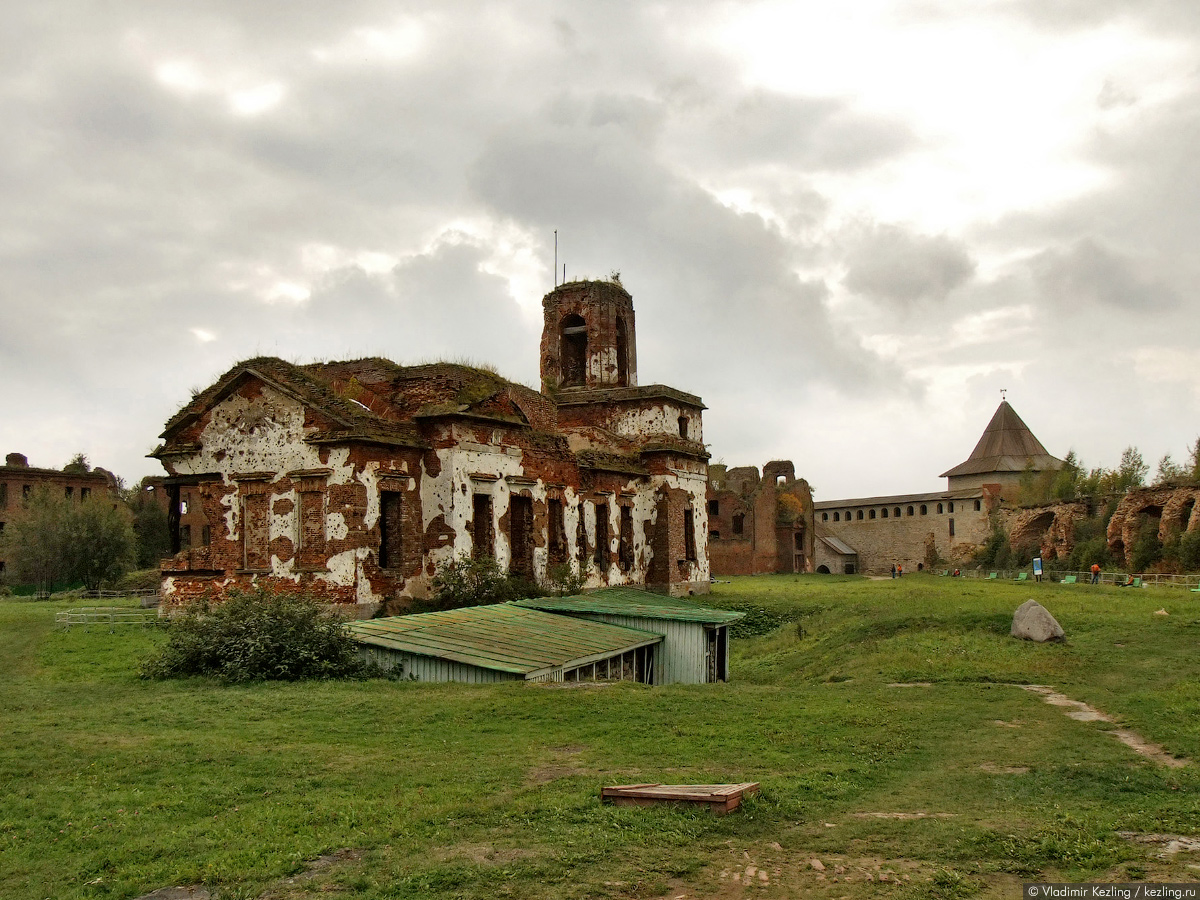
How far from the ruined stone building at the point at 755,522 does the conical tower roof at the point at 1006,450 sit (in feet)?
64.7

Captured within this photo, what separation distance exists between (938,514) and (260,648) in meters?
60.9

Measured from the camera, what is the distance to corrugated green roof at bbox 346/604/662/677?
14.5m

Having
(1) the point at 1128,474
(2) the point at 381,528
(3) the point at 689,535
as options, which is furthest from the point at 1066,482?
(2) the point at 381,528

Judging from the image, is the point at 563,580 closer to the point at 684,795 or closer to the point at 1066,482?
the point at 684,795

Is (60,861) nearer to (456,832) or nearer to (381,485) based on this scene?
(456,832)

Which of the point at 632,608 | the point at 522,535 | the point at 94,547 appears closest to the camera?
the point at 632,608

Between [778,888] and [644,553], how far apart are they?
86.5 ft

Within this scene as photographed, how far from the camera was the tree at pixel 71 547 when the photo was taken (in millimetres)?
43250

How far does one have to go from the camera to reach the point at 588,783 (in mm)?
8531

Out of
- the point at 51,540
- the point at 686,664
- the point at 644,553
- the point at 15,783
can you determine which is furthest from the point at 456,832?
the point at 51,540

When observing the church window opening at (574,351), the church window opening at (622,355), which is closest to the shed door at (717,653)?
the church window opening at (622,355)

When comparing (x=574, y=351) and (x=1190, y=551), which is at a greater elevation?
(x=574, y=351)

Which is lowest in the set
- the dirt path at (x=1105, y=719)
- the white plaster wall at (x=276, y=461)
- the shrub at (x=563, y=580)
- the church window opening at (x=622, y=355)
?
the dirt path at (x=1105, y=719)

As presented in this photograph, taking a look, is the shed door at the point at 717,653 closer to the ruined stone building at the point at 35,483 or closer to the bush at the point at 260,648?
the bush at the point at 260,648
